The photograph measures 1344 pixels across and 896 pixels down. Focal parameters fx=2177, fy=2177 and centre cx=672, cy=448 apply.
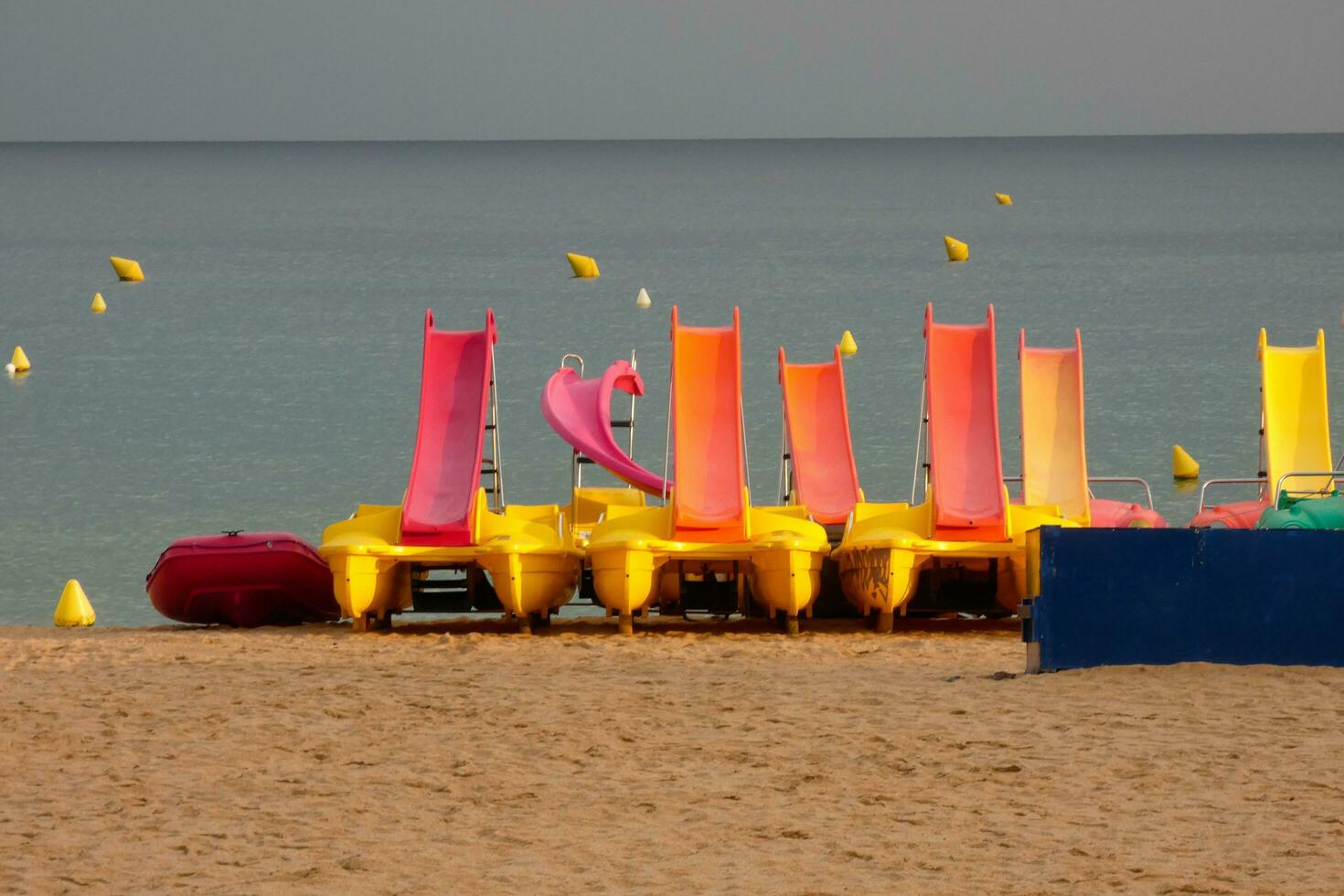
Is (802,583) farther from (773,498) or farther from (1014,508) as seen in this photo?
(773,498)

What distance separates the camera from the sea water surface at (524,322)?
27250mm

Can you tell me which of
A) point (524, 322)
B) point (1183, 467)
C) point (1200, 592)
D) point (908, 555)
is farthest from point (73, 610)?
point (524, 322)

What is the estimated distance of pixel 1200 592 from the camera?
1068cm

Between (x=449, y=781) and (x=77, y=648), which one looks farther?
(x=77, y=648)

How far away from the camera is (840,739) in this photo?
987cm

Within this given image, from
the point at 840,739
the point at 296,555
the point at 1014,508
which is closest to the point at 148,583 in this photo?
the point at 296,555

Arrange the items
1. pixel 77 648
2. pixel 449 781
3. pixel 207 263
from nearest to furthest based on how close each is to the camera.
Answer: pixel 449 781
pixel 77 648
pixel 207 263

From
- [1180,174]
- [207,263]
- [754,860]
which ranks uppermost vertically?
→ [1180,174]

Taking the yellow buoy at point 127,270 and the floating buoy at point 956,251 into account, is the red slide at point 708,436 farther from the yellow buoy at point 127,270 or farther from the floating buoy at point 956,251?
the floating buoy at point 956,251

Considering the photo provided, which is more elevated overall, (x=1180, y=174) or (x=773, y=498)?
(x=1180, y=174)

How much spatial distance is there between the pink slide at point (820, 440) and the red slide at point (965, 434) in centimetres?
130

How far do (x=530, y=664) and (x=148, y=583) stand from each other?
12.9 ft

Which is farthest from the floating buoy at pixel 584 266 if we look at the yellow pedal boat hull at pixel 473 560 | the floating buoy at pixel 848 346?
the yellow pedal boat hull at pixel 473 560

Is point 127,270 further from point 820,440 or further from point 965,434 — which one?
point 965,434
